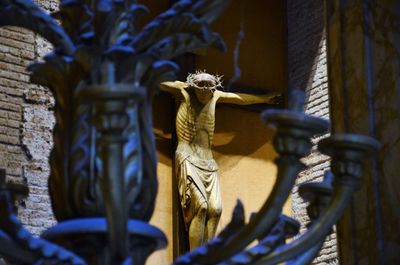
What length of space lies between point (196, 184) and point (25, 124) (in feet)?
5.62

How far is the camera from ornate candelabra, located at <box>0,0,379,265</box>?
5.55 feet

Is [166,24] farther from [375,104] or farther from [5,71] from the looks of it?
[5,71]

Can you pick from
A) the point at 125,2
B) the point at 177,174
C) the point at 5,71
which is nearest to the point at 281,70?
the point at 177,174

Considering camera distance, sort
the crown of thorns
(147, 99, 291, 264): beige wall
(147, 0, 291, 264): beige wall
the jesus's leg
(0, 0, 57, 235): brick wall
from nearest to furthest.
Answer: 1. (0, 0, 57, 235): brick wall
2. the jesus's leg
3. the crown of thorns
4. (147, 0, 291, 264): beige wall
5. (147, 99, 291, 264): beige wall

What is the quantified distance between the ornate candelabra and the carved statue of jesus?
5.60 m

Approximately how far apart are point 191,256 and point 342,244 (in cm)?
91

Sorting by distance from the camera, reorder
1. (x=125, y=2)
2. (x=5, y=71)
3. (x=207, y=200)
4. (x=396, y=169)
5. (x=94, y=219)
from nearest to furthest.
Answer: (x=94, y=219), (x=125, y=2), (x=396, y=169), (x=5, y=71), (x=207, y=200)

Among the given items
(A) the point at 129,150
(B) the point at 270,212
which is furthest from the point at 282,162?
(A) the point at 129,150

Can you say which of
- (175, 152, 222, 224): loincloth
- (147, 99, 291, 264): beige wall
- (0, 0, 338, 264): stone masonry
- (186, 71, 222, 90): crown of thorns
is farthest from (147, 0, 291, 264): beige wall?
(0, 0, 338, 264): stone masonry

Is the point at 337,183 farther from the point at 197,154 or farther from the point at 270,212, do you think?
the point at 197,154

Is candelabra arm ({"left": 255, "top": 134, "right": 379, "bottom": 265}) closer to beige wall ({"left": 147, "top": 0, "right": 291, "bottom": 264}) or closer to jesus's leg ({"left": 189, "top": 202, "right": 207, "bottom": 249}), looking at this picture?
jesus's leg ({"left": 189, "top": 202, "right": 207, "bottom": 249})

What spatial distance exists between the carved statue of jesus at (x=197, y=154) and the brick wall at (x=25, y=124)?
148cm

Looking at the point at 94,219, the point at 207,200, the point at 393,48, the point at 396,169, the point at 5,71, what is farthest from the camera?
the point at 207,200

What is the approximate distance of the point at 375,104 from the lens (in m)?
2.65
